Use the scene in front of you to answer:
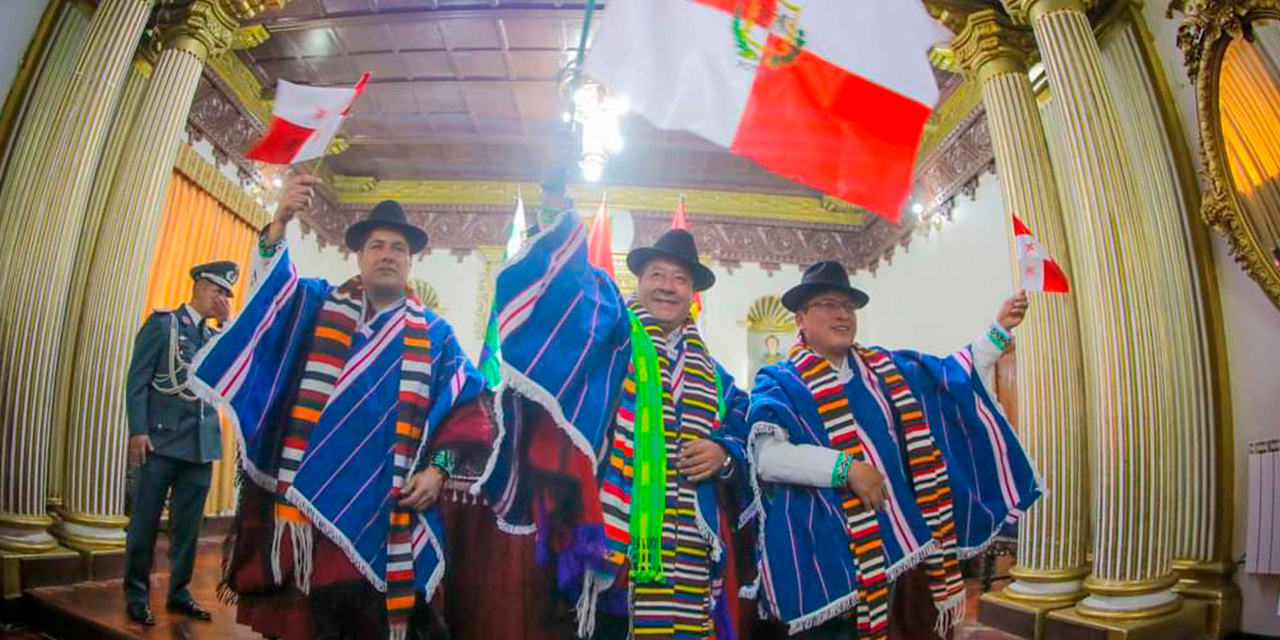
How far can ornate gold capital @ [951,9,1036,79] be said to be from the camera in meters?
4.33

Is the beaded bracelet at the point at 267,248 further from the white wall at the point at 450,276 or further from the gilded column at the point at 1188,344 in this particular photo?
the white wall at the point at 450,276

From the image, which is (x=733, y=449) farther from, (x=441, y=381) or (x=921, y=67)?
(x=921, y=67)

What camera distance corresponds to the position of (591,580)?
5.59ft


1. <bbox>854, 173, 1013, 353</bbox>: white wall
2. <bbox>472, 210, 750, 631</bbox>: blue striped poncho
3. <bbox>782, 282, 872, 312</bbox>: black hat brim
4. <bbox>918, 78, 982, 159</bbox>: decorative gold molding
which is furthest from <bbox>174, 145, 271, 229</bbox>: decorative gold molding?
<bbox>918, 78, 982, 159</bbox>: decorative gold molding

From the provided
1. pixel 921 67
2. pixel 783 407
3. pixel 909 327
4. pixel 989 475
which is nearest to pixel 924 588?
pixel 989 475

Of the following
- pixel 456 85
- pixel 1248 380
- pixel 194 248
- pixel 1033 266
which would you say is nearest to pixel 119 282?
pixel 194 248

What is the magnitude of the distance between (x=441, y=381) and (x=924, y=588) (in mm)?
1584

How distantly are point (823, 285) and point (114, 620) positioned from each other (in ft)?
10.6

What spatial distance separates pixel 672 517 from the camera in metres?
1.88

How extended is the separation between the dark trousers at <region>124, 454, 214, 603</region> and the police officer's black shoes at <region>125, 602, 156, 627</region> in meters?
0.02

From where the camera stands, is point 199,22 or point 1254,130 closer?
point 1254,130

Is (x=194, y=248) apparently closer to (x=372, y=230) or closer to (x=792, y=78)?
(x=372, y=230)

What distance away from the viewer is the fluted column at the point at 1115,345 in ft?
10.6

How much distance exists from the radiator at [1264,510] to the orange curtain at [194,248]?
23.0ft
